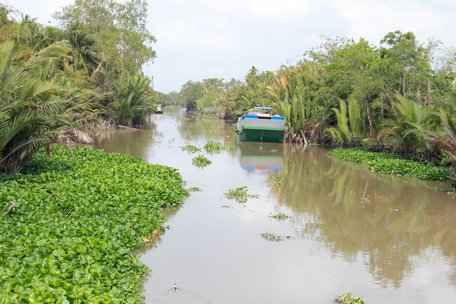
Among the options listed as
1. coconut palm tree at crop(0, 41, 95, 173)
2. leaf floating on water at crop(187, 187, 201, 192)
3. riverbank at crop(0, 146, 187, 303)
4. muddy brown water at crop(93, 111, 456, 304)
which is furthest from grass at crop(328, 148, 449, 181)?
coconut palm tree at crop(0, 41, 95, 173)

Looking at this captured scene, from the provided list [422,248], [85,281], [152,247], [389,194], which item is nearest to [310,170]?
[389,194]

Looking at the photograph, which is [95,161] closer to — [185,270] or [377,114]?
[185,270]

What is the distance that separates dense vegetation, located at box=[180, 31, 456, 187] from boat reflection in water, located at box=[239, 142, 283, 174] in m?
2.56

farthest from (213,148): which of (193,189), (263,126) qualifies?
(193,189)

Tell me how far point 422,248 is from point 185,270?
4.15m

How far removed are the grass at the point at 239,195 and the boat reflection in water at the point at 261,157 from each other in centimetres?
409

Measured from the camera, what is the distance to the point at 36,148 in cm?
1082

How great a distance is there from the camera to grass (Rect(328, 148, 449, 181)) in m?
14.8

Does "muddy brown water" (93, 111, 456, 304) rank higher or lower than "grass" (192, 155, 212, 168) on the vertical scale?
lower

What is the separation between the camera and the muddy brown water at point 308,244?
6.11 m

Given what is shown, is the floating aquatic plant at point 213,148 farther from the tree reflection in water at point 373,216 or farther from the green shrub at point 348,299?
the green shrub at point 348,299

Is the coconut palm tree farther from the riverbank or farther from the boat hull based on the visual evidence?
the boat hull

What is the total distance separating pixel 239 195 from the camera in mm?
11672

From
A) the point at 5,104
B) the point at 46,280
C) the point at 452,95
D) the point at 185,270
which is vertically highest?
the point at 452,95
